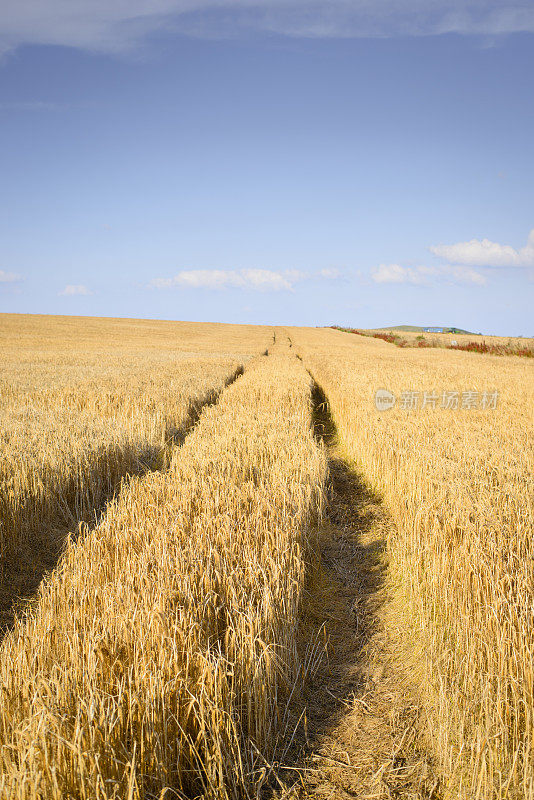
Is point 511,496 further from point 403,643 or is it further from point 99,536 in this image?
point 99,536

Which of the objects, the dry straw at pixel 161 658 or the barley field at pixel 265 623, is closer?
the dry straw at pixel 161 658

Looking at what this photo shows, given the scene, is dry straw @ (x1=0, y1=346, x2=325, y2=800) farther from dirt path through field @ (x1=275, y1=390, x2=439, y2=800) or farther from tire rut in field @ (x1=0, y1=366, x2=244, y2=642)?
tire rut in field @ (x1=0, y1=366, x2=244, y2=642)

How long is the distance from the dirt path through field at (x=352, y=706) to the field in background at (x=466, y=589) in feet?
0.43

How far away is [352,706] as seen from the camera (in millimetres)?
2523

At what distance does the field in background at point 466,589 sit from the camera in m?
1.95

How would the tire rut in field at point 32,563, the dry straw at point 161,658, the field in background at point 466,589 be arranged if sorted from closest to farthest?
the dry straw at point 161,658 → the field in background at point 466,589 → the tire rut in field at point 32,563

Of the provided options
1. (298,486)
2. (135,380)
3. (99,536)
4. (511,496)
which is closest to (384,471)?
(298,486)

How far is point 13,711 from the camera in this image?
1819 millimetres

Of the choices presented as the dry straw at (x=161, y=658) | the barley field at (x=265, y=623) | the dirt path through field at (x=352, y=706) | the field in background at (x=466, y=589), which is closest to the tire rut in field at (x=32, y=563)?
the barley field at (x=265, y=623)

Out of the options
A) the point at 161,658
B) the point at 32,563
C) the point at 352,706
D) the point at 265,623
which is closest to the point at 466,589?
the point at 352,706

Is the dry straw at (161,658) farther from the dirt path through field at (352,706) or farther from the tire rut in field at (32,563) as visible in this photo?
the tire rut in field at (32,563)

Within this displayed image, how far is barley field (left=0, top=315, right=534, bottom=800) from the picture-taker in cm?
182

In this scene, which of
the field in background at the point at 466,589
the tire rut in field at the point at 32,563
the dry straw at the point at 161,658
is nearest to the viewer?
the dry straw at the point at 161,658

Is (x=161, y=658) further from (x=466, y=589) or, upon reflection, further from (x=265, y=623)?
(x=466, y=589)
